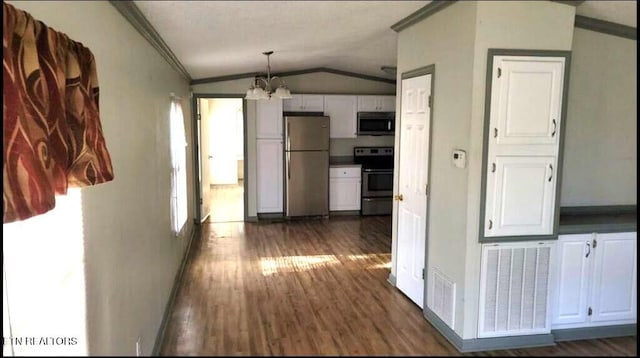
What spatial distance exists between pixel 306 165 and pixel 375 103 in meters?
1.57

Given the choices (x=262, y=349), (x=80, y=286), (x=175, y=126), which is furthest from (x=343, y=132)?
(x=262, y=349)

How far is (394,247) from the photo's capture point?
4.30m

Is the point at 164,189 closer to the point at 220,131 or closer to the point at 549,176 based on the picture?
the point at 549,176

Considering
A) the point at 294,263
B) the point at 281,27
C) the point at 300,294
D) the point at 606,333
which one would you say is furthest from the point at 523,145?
the point at 294,263

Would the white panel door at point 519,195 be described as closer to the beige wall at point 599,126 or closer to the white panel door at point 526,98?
the white panel door at point 526,98

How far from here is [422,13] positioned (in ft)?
10.9

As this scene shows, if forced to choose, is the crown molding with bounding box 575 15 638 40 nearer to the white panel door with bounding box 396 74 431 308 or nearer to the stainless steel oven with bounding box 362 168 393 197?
the white panel door with bounding box 396 74 431 308

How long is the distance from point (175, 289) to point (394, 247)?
6.67ft

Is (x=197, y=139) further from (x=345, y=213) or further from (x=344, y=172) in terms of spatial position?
(x=345, y=213)

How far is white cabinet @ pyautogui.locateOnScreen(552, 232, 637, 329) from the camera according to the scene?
3.08 metres

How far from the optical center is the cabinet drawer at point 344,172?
24.9ft

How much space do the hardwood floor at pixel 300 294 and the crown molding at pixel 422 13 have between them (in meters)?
2.01

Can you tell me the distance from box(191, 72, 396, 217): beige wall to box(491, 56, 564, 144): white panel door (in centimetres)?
492

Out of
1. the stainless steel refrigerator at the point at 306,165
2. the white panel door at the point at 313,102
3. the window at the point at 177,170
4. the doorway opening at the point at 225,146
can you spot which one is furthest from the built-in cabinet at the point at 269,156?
the doorway opening at the point at 225,146
